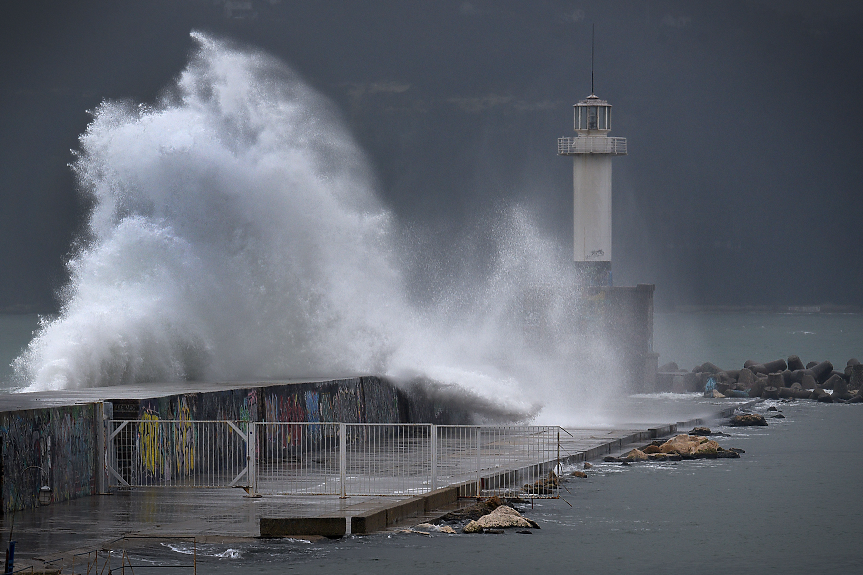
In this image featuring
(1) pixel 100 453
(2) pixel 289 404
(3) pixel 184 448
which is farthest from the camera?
(2) pixel 289 404

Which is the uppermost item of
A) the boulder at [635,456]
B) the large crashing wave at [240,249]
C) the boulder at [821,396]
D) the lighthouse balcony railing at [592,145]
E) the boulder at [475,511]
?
the lighthouse balcony railing at [592,145]

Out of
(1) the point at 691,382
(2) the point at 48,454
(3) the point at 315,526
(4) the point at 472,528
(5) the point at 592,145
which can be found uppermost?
(5) the point at 592,145

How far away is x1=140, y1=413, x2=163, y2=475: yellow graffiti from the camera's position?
1592cm

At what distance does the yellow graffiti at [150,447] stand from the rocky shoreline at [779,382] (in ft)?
125

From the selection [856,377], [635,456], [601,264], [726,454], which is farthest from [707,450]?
[856,377]

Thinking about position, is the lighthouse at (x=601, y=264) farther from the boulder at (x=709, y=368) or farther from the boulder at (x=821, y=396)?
the boulder at (x=821, y=396)

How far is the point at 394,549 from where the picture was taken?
1337 centimetres

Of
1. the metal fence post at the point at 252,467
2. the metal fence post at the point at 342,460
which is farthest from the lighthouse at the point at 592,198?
the metal fence post at the point at 252,467

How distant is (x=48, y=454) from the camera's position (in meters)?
14.3

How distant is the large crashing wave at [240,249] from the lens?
27.8 m

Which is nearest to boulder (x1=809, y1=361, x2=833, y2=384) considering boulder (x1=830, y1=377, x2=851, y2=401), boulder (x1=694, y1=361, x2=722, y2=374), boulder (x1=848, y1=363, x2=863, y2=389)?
boulder (x1=848, y1=363, x2=863, y2=389)

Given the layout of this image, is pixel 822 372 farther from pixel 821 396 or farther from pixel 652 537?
pixel 652 537

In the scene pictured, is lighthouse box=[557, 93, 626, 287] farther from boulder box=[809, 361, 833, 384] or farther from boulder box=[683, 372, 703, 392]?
boulder box=[809, 361, 833, 384]

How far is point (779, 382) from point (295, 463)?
3781 cm
